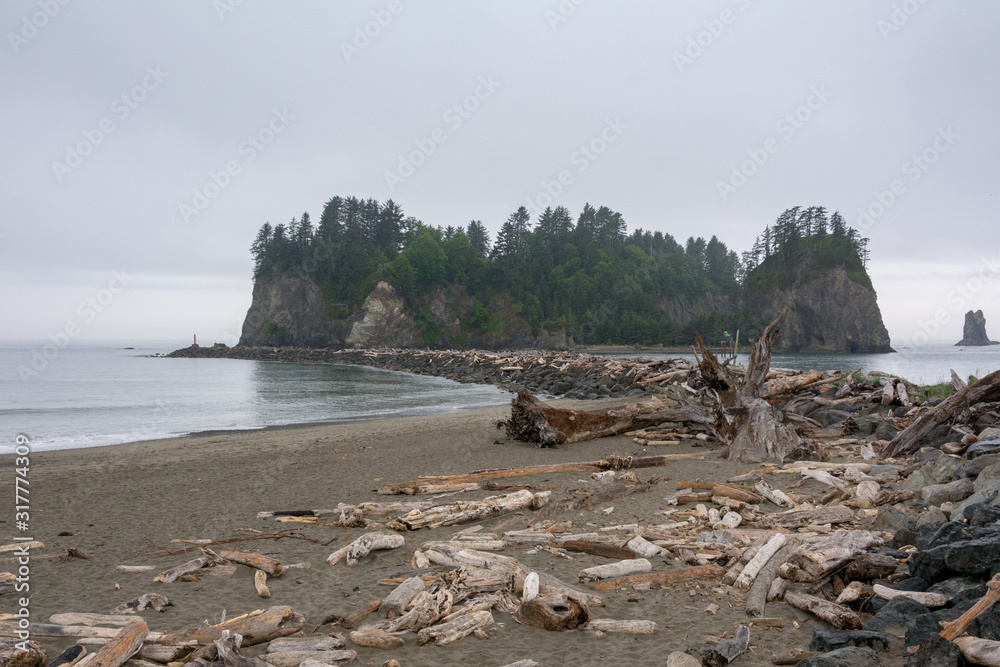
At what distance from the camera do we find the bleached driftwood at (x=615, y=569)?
4.66 metres

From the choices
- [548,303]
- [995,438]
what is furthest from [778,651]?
[548,303]

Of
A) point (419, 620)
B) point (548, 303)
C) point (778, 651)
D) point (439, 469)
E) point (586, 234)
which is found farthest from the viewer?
point (586, 234)

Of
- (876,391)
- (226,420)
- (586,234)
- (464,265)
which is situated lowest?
(226,420)

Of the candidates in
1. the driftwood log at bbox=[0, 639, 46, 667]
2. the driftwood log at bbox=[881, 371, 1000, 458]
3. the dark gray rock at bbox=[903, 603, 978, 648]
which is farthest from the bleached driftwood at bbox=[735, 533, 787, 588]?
the driftwood log at bbox=[881, 371, 1000, 458]

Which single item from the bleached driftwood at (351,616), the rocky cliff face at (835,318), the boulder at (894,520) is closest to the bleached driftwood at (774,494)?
the boulder at (894,520)

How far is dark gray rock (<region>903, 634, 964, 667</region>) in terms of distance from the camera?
110 inches

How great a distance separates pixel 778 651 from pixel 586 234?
13292cm

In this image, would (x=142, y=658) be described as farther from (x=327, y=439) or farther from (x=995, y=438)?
(x=327, y=439)

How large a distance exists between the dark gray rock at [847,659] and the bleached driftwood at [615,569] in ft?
5.84

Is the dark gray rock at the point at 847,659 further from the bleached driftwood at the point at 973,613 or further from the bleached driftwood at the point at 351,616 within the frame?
the bleached driftwood at the point at 351,616

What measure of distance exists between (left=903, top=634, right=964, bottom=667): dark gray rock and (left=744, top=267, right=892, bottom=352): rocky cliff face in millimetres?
111310

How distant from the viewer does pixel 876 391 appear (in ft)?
46.0

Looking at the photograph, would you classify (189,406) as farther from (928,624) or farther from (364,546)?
(928,624)

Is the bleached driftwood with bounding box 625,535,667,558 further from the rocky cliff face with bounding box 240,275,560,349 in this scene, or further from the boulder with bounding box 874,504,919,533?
the rocky cliff face with bounding box 240,275,560,349
